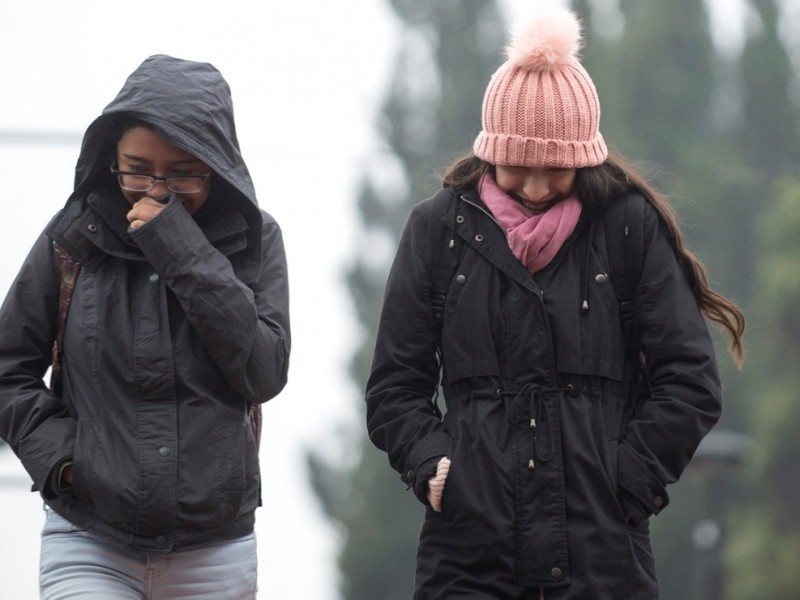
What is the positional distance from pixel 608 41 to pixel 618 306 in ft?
27.3

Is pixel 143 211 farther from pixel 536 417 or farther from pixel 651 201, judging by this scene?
pixel 651 201

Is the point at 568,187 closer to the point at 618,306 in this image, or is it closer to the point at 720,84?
the point at 618,306

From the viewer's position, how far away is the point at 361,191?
10117 millimetres

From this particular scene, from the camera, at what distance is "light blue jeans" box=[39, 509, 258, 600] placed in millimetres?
3328

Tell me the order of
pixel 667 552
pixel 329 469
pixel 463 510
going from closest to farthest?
pixel 463 510, pixel 329 469, pixel 667 552

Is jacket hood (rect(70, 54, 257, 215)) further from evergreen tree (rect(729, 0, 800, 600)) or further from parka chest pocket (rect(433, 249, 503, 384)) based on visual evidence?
evergreen tree (rect(729, 0, 800, 600))

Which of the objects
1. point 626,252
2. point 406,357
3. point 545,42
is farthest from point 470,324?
point 545,42

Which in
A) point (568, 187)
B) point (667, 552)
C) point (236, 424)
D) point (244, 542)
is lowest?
point (667, 552)

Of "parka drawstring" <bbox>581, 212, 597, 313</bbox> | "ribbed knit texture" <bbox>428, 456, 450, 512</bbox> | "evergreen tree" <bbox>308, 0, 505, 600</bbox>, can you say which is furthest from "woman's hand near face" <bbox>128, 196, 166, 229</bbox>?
"evergreen tree" <bbox>308, 0, 505, 600</bbox>

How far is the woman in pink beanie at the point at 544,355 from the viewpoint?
331 cm

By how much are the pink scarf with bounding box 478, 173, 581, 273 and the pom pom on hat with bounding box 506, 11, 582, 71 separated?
12.3 inches

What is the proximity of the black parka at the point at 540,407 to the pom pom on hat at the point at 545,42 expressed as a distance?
1.14 feet

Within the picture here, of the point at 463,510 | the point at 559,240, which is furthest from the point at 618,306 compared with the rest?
the point at 463,510

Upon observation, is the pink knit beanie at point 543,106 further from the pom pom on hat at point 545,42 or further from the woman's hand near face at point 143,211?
the woman's hand near face at point 143,211
